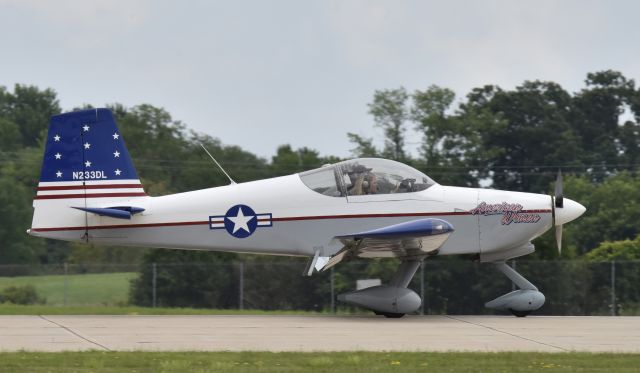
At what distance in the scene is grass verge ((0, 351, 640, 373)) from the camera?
39.0 feet

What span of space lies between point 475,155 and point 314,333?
4024cm

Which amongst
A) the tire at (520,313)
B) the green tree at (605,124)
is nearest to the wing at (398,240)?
the tire at (520,313)

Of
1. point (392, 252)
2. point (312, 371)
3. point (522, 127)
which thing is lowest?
point (312, 371)

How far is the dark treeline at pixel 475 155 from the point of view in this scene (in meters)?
48.8

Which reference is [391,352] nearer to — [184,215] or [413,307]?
[413,307]

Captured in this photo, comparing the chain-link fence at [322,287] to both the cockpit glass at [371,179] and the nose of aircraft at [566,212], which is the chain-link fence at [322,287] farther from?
the cockpit glass at [371,179]

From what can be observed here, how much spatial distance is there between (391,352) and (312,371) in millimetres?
1648

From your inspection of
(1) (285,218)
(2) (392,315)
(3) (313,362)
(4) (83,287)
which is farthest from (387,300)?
(4) (83,287)

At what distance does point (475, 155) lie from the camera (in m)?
54.8

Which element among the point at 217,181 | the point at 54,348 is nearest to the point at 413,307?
the point at 54,348

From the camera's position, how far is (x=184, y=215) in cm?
1820

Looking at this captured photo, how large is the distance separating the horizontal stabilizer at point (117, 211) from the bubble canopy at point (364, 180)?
2669 mm

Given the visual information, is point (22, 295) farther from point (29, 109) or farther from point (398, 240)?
point (29, 109)

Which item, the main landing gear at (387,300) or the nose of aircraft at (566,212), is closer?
the main landing gear at (387,300)
